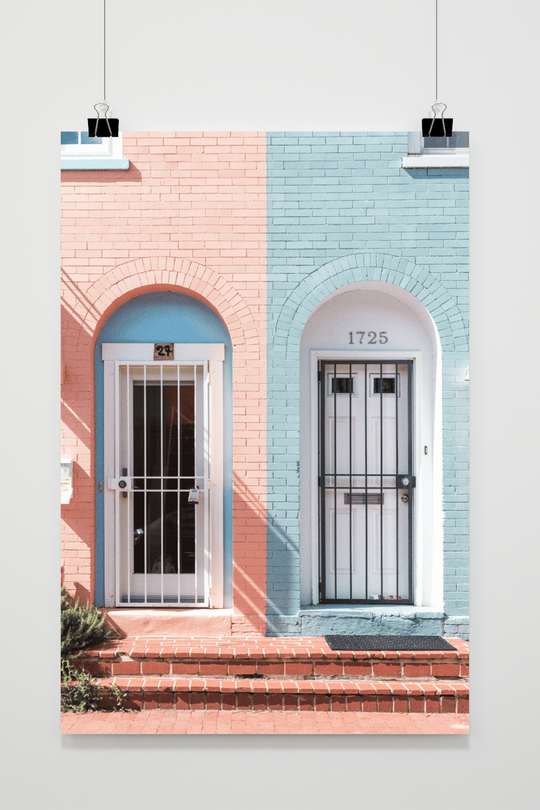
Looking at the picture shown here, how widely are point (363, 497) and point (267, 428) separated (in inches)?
A: 20.5

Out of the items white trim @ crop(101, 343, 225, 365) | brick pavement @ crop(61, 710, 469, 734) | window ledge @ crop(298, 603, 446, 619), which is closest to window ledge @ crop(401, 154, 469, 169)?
white trim @ crop(101, 343, 225, 365)

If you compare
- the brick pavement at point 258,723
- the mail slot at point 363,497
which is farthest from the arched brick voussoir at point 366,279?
the brick pavement at point 258,723

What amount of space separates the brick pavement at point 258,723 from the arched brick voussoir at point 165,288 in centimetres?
153

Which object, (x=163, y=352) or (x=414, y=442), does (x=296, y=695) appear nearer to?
(x=414, y=442)

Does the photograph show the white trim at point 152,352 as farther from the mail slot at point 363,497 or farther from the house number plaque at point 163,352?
the mail slot at point 363,497

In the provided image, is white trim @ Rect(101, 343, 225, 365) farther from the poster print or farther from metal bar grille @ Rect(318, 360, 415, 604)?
metal bar grille @ Rect(318, 360, 415, 604)
